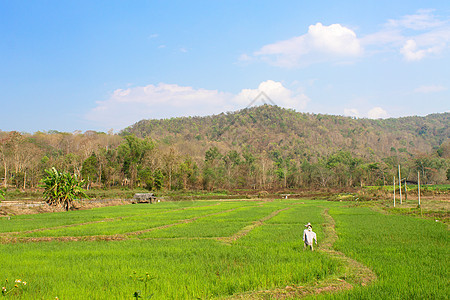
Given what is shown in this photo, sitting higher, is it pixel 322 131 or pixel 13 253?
pixel 322 131

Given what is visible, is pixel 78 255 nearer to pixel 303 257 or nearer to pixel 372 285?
pixel 303 257

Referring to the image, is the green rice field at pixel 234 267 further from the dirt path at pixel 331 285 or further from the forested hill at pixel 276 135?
the forested hill at pixel 276 135

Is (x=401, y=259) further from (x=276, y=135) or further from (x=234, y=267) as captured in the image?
(x=276, y=135)

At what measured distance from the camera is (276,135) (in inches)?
5049

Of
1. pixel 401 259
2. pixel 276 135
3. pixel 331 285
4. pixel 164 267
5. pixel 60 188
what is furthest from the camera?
pixel 276 135

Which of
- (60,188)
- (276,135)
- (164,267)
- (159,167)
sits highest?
(276,135)

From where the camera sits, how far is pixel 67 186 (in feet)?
102

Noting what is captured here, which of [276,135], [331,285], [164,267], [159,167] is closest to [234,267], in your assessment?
[164,267]

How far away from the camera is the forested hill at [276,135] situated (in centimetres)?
12044

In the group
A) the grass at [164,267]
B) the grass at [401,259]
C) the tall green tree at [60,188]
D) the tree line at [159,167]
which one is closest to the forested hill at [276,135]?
the tree line at [159,167]

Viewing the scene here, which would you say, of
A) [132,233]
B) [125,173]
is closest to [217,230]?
[132,233]

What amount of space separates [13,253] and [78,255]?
2.49 meters

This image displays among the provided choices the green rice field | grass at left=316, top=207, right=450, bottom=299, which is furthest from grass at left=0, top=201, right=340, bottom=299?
grass at left=316, top=207, right=450, bottom=299

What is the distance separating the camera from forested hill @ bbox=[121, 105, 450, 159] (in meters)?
120
